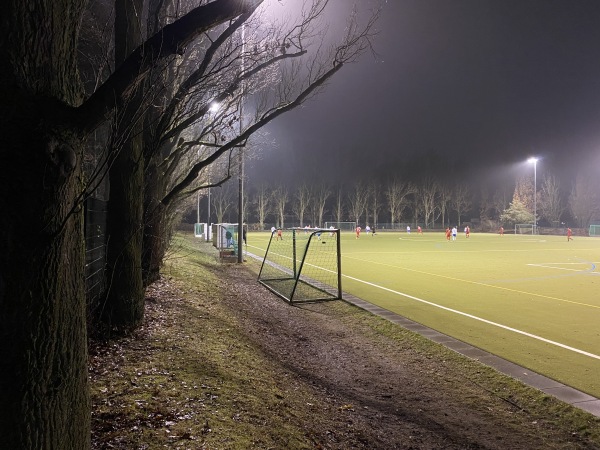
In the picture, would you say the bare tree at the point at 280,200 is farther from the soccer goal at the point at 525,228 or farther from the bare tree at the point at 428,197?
the soccer goal at the point at 525,228

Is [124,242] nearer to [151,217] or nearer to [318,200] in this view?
[151,217]

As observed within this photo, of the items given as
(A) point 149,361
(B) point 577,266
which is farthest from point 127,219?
(B) point 577,266

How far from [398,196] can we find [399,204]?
6.00ft

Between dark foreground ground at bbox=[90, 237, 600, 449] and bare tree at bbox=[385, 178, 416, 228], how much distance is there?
89675mm

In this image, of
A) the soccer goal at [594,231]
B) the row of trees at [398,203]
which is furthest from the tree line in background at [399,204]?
the soccer goal at [594,231]

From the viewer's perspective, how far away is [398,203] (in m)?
96.3

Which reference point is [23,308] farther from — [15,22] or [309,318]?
[309,318]

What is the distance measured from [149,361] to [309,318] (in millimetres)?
5118

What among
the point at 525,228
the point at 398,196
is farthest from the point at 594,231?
the point at 398,196

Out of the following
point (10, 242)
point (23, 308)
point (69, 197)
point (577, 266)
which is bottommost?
point (577, 266)

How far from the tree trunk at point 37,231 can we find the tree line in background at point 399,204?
87454 millimetres

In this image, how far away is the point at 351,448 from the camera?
153 inches

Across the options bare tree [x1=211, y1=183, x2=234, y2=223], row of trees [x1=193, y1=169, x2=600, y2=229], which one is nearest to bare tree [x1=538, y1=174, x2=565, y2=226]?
row of trees [x1=193, y1=169, x2=600, y2=229]

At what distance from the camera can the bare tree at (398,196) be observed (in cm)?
9606
